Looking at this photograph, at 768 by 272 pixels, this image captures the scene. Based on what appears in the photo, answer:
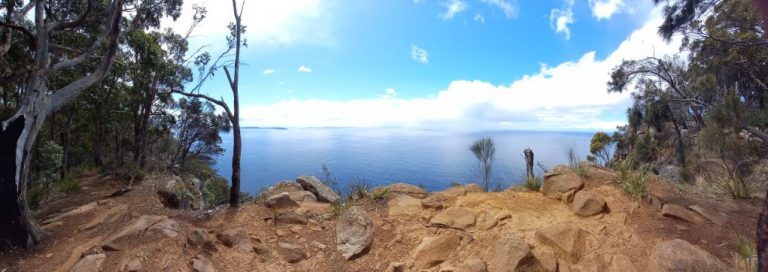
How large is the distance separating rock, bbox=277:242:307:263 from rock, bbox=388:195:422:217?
1.72m

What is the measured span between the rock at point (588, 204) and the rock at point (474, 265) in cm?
Result: 195

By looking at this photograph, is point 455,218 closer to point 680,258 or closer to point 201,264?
point 680,258

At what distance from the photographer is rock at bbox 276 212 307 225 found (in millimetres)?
6238

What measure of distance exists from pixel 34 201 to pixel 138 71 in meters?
5.85

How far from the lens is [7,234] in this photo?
17.8ft

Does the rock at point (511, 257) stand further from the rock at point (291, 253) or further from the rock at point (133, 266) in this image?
the rock at point (133, 266)

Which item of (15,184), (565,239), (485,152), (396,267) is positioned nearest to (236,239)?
(396,267)

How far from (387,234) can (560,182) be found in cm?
328

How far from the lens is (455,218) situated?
564 centimetres

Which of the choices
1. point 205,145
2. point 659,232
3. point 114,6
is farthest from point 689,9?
point 205,145

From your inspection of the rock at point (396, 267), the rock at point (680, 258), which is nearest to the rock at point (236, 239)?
the rock at point (396, 267)

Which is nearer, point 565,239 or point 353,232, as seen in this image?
point 565,239

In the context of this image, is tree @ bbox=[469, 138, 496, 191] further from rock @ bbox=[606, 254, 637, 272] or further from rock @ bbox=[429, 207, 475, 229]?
rock @ bbox=[606, 254, 637, 272]

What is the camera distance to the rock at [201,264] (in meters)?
4.53
